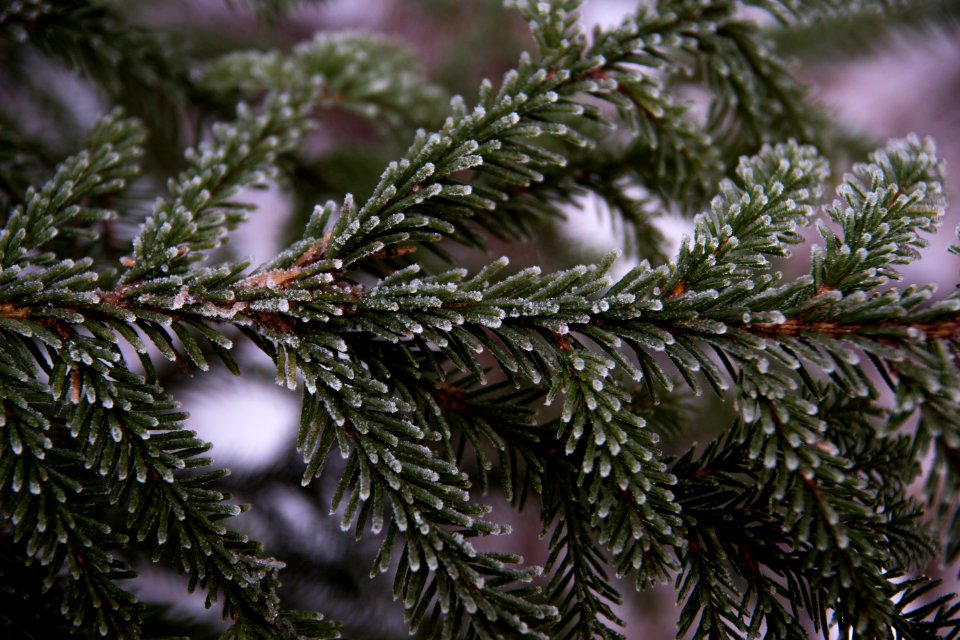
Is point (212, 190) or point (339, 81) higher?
point (339, 81)

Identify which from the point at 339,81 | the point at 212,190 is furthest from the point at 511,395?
the point at 339,81

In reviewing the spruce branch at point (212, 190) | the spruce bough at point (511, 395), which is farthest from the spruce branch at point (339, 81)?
the spruce bough at point (511, 395)

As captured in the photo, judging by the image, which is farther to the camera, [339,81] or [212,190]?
[339,81]

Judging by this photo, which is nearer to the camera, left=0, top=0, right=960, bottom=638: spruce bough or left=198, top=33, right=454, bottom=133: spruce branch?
left=0, top=0, right=960, bottom=638: spruce bough

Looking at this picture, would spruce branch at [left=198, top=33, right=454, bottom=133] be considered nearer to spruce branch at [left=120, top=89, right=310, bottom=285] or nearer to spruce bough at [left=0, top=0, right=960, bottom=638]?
spruce branch at [left=120, top=89, right=310, bottom=285]

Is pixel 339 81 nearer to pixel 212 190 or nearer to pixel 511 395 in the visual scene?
pixel 212 190

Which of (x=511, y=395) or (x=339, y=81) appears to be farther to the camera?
(x=339, y=81)

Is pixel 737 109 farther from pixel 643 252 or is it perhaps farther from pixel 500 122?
pixel 500 122

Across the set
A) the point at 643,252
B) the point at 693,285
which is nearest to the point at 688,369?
the point at 693,285

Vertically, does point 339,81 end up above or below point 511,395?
above

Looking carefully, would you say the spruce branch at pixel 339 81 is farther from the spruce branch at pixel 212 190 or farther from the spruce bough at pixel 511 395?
the spruce bough at pixel 511 395

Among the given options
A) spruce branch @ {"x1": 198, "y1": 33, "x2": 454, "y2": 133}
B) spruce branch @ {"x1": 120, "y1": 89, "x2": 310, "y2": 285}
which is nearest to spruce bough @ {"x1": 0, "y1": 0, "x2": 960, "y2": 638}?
spruce branch @ {"x1": 120, "y1": 89, "x2": 310, "y2": 285}
